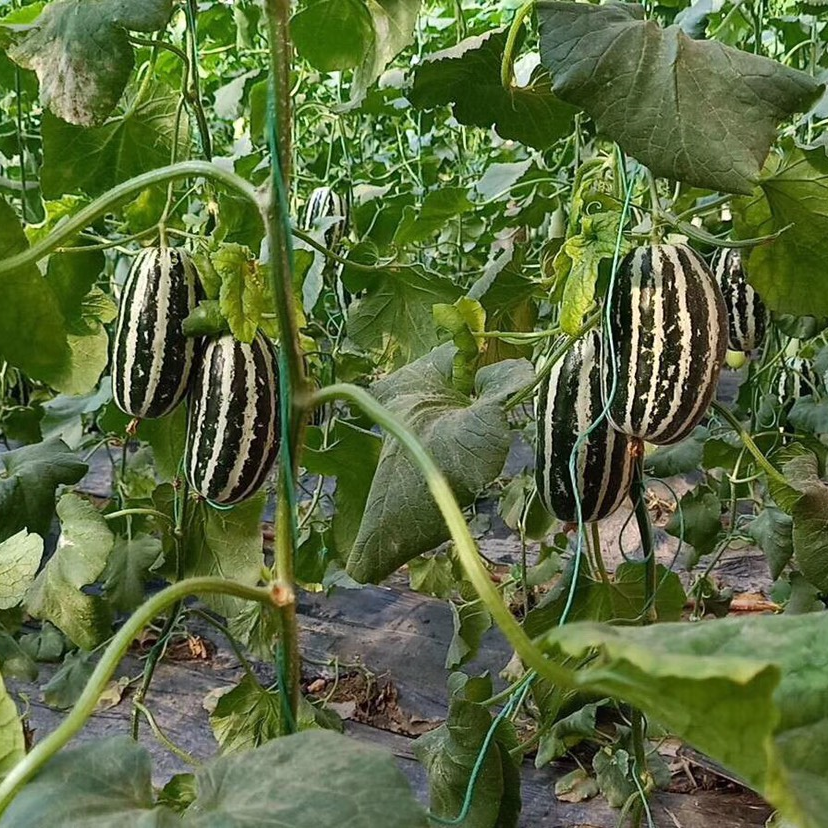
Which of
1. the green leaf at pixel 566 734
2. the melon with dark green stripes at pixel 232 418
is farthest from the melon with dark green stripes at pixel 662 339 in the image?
the green leaf at pixel 566 734

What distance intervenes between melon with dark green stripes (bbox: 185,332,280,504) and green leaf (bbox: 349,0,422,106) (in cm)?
42

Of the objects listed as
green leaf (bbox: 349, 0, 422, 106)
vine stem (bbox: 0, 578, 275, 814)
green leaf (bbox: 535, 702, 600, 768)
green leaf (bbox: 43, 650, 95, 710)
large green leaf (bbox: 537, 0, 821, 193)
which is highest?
green leaf (bbox: 349, 0, 422, 106)

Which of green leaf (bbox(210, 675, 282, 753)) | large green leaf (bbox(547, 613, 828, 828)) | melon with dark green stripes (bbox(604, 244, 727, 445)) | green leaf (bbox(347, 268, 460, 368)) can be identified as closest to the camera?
large green leaf (bbox(547, 613, 828, 828))

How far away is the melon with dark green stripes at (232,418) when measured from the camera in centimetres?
98

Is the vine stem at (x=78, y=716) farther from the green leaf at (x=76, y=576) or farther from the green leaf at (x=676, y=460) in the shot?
the green leaf at (x=676, y=460)

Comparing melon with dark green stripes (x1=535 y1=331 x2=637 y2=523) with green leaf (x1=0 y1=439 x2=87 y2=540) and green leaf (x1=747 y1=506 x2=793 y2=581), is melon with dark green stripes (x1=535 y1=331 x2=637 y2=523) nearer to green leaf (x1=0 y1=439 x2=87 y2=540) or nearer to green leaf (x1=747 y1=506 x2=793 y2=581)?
green leaf (x1=747 y1=506 x2=793 y2=581)

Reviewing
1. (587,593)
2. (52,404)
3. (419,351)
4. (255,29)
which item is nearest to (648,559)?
(587,593)

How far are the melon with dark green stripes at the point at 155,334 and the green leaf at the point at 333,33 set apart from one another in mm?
358

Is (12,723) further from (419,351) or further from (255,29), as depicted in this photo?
(255,29)

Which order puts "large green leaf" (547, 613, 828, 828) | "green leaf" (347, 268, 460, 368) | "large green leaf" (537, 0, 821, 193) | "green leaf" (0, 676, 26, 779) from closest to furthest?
1. "large green leaf" (547, 613, 828, 828)
2. "green leaf" (0, 676, 26, 779)
3. "large green leaf" (537, 0, 821, 193)
4. "green leaf" (347, 268, 460, 368)

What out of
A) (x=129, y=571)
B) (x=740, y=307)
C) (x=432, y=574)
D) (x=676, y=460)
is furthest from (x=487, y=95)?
(x=432, y=574)

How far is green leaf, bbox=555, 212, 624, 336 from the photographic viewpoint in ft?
2.78

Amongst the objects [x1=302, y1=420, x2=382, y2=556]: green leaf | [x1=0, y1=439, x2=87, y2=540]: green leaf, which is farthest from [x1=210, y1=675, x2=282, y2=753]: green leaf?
[x1=0, y1=439, x2=87, y2=540]: green leaf

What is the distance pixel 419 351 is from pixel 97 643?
62 centimetres
